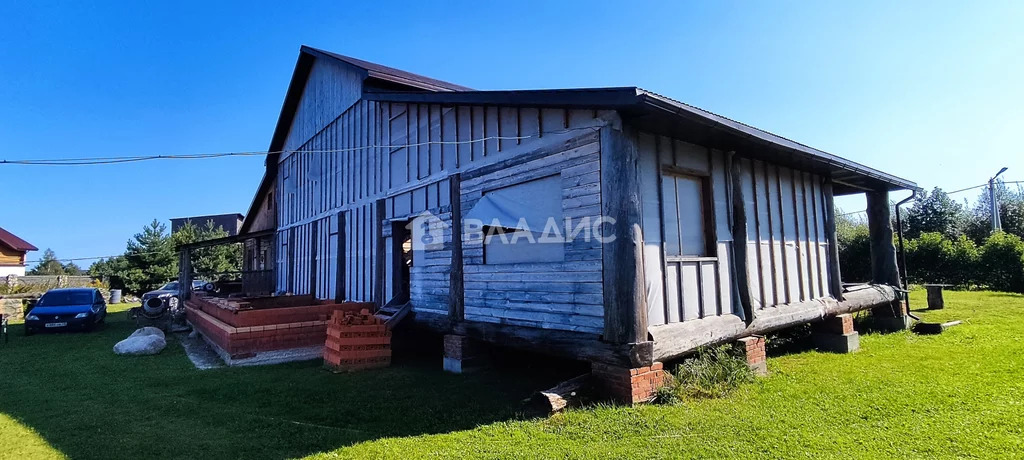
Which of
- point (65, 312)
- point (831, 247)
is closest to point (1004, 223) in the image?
point (831, 247)

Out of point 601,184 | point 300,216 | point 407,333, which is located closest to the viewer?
point 601,184

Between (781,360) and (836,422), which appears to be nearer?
(836,422)

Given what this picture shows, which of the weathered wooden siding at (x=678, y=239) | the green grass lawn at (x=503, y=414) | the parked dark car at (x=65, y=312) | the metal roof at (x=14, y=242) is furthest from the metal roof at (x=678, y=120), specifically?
the metal roof at (x=14, y=242)

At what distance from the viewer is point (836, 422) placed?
4891 millimetres

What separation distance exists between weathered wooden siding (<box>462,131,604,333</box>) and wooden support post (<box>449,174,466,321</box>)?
1.29 feet

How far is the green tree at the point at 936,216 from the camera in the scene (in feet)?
109

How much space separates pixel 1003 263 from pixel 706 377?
60.7 ft

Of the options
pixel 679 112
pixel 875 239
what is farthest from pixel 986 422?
pixel 875 239

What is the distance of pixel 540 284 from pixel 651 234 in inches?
62.3

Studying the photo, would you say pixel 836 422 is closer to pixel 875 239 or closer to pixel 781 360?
pixel 781 360

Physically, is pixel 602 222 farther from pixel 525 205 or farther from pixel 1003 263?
pixel 1003 263

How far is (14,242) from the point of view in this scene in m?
32.3

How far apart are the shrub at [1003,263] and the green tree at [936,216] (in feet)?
56.7

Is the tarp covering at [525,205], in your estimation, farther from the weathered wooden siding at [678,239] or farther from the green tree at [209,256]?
the green tree at [209,256]
